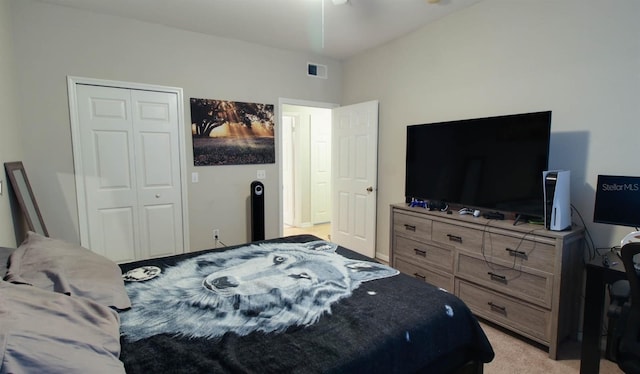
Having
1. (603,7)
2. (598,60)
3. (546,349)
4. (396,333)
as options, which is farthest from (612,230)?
(396,333)

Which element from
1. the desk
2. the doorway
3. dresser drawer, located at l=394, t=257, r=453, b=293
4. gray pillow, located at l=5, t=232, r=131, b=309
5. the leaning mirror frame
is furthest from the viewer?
the doorway

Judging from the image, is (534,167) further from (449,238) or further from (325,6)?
(325,6)

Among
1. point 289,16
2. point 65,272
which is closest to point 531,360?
point 65,272

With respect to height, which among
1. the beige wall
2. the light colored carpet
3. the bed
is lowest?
the light colored carpet

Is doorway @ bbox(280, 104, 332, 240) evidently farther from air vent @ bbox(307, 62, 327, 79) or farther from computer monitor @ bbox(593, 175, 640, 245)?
computer monitor @ bbox(593, 175, 640, 245)

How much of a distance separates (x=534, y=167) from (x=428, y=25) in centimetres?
187

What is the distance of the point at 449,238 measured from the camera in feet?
8.67

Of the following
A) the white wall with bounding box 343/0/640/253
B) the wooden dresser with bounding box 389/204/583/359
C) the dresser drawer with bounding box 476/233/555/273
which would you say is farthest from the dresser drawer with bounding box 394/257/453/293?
the white wall with bounding box 343/0/640/253

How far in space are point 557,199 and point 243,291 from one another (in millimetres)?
2033

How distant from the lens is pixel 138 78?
3244 millimetres

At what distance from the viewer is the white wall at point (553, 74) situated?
2064 mm

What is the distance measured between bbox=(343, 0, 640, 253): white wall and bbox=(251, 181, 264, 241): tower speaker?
192 cm

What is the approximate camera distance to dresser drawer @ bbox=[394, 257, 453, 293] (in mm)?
2679

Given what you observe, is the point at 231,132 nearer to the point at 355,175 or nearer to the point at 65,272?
the point at 355,175
